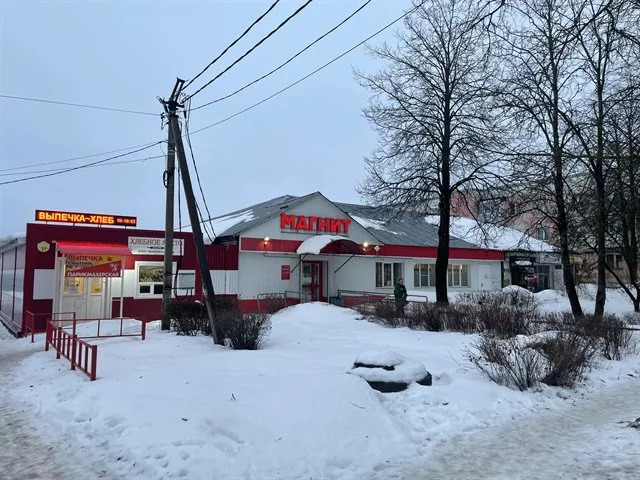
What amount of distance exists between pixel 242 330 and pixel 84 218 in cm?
1009

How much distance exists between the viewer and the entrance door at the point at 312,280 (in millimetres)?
25906

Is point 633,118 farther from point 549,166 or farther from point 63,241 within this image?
point 63,241

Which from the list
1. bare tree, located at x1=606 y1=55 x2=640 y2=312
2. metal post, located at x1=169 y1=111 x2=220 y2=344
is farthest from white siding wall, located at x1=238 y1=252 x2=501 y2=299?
bare tree, located at x1=606 y1=55 x2=640 y2=312

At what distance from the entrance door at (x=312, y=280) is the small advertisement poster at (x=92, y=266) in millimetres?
10397

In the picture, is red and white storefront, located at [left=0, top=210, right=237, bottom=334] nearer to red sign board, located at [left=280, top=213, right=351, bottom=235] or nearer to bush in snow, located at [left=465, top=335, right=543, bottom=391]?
red sign board, located at [left=280, top=213, right=351, bottom=235]

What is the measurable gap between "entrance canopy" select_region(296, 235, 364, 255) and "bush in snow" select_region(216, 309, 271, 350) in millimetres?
10922

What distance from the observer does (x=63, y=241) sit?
17.2m

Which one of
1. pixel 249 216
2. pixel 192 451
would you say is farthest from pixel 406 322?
pixel 249 216

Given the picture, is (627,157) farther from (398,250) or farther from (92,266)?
(398,250)

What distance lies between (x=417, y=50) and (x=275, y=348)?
15163 mm

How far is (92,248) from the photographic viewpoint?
17156 mm

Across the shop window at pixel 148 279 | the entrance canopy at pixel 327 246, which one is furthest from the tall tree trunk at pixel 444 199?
the shop window at pixel 148 279

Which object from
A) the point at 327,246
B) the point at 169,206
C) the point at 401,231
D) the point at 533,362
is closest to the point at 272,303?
the point at 327,246

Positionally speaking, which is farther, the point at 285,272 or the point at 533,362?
the point at 285,272
